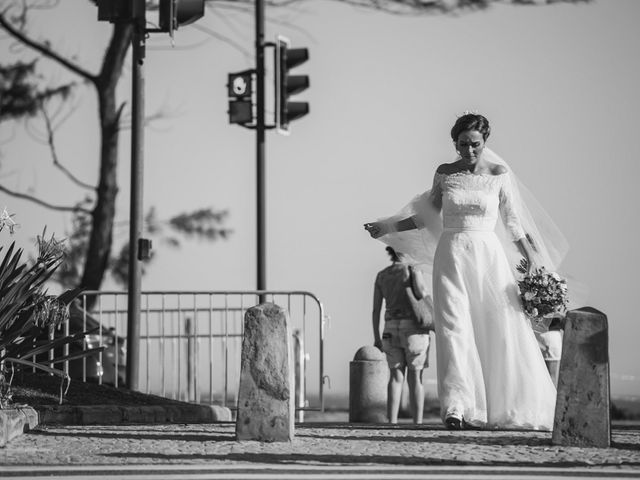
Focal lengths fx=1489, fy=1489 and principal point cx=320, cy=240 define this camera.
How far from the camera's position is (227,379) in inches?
671

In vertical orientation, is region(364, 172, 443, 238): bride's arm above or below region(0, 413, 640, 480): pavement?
above

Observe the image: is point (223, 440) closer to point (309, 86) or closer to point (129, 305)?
point (129, 305)

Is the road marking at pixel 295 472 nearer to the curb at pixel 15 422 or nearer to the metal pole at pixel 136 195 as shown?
the curb at pixel 15 422

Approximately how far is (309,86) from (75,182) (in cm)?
545

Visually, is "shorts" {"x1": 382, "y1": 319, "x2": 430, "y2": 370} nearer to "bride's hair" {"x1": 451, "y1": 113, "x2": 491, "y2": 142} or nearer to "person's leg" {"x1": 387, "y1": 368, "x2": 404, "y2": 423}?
"person's leg" {"x1": 387, "y1": 368, "x2": 404, "y2": 423}

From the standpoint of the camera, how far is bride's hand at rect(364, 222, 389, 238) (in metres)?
12.8

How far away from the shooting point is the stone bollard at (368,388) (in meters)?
15.3

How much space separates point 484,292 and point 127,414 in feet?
11.7

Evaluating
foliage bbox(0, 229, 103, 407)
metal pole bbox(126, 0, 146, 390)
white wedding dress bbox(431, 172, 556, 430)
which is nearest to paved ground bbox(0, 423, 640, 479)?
white wedding dress bbox(431, 172, 556, 430)

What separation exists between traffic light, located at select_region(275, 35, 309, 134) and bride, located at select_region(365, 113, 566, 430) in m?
6.50

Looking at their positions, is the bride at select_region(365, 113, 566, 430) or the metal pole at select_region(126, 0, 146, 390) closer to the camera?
the bride at select_region(365, 113, 566, 430)

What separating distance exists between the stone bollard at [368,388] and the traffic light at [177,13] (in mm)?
3905

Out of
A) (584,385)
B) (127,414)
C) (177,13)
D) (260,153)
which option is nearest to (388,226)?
(127,414)

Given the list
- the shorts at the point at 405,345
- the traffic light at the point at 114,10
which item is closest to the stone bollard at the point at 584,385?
the shorts at the point at 405,345
